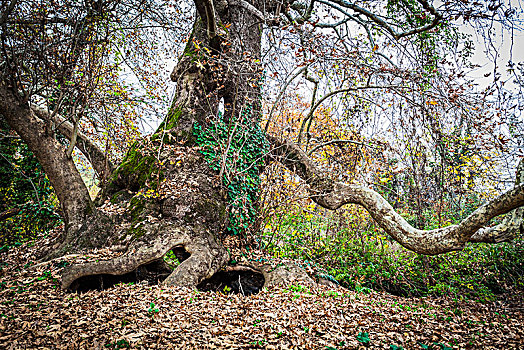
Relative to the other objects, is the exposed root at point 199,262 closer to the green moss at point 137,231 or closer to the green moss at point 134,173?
the green moss at point 137,231

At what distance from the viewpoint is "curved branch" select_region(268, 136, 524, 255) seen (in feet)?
12.8

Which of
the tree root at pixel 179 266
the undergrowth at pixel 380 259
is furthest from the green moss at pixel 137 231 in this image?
the undergrowth at pixel 380 259

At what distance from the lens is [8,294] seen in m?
3.46

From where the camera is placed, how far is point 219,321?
310 cm

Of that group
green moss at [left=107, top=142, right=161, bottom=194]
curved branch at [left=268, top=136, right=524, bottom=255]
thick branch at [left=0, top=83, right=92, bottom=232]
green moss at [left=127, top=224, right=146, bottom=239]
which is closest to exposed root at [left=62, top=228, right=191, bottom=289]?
green moss at [left=127, top=224, right=146, bottom=239]

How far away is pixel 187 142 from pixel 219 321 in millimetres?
3415

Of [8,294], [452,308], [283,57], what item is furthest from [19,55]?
[452,308]

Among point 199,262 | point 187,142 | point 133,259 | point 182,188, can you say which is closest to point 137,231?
point 133,259

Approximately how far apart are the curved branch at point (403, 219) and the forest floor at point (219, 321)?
3.45 ft

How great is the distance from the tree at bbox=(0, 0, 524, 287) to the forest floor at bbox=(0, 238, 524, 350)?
0.53 metres

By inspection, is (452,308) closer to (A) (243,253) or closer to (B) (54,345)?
(A) (243,253)

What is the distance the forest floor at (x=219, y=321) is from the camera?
103 inches

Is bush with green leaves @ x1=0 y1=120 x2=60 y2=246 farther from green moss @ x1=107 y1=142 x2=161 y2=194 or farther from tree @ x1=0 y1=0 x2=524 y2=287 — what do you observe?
green moss @ x1=107 y1=142 x2=161 y2=194

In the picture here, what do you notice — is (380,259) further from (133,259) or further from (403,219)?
(133,259)
